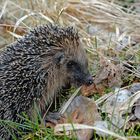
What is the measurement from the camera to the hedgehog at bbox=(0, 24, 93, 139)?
507cm

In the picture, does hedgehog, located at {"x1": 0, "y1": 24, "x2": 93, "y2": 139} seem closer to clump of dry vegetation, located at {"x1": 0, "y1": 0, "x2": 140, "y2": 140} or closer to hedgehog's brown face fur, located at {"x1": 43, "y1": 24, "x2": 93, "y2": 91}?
hedgehog's brown face fur, located at {"x1": 43, "y1": 24, "x2": 93, "y2": 91}

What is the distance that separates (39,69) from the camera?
17.1 ft

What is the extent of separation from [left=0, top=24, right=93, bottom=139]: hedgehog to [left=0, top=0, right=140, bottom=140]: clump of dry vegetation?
217 millimetres

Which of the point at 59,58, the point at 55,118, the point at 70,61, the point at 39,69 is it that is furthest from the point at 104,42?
the point at 55,118

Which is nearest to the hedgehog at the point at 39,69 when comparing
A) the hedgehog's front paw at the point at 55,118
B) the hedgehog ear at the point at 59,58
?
the hedgehog ear at the point at 59,58

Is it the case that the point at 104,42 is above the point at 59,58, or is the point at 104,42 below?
below

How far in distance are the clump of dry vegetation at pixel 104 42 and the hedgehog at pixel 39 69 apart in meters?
0.22

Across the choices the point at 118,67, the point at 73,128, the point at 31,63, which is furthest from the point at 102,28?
the point at 73,128

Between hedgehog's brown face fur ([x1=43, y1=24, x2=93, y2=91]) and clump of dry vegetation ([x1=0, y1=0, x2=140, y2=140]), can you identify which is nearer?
clump of dry vegetation ([x1=0, y1=0, x2=140, y2=140])

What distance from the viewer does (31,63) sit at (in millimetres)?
5156

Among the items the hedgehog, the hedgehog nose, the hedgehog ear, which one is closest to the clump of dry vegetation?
the hedgehog nose

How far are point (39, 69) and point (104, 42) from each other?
1.97 meters

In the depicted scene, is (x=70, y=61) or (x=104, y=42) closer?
(x=70, y=61)

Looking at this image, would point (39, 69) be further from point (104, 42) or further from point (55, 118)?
point (104, 42)
